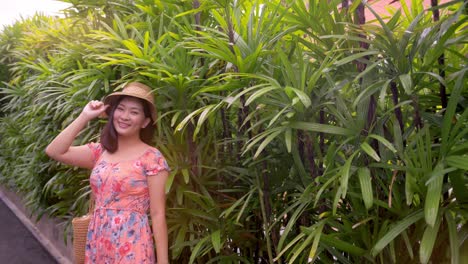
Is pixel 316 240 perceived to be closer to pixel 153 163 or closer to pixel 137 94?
pixel 153 163

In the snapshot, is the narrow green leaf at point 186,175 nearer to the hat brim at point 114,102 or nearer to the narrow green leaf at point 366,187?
the hat brim at point 114,102

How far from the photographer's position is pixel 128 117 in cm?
187

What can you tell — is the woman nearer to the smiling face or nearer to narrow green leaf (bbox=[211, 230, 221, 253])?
the smiling face

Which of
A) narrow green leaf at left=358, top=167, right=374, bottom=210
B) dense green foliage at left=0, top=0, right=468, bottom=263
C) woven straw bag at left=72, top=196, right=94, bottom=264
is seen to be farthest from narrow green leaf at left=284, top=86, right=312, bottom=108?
woven straw bag at left=72, top=196, right=94, bottom=264

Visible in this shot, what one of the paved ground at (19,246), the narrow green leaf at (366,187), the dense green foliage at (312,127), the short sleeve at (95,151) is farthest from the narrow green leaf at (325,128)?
the paved ground at (19,246)

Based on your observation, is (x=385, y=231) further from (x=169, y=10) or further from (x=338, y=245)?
(x=169, y=10)

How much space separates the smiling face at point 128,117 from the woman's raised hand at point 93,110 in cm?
6

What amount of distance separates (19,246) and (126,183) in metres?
3.16

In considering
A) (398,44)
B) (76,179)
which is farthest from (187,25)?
(76,179)

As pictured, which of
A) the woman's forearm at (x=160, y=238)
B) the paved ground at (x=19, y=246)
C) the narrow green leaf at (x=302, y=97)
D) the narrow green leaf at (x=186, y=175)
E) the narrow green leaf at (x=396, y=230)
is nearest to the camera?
the narrow green leaf at (x=396, y=230)

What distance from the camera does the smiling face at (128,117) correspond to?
6.13ft

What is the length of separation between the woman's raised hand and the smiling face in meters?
0.06

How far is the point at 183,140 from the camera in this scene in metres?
2.18

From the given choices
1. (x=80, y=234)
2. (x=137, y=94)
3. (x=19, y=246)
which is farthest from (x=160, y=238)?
(x=19, y=246)
